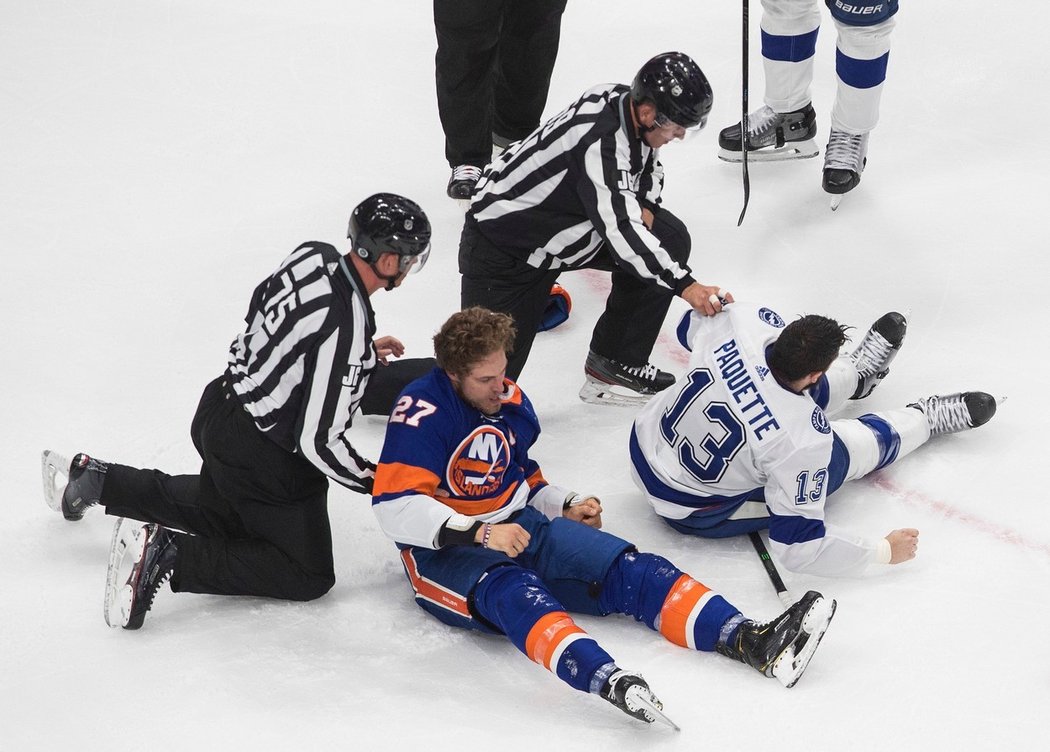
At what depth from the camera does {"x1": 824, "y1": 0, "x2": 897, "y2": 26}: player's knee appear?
3.99 meters

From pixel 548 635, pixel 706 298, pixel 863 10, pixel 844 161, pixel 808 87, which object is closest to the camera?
pixel 548 635

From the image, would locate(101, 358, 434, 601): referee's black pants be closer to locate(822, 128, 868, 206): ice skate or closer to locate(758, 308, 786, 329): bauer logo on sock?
locate(758, 308, 786, 329): bauer logo on sock

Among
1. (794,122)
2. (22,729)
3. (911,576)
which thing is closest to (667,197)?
(794,122)

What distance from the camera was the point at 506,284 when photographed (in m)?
3.61

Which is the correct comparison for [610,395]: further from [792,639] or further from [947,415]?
[792,639]

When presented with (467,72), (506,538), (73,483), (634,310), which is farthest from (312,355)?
(467,72)

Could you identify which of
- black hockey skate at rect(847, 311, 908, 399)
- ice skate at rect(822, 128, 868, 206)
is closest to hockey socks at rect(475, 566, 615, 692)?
black hockey skate at rect(847, 311, 908, 399)

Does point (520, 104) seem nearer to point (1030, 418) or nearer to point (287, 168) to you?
point (287, 168)

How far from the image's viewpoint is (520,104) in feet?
15.2

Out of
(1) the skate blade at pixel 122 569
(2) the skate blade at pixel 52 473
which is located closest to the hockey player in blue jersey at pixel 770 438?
(1) the skate blade at pixel 122 569

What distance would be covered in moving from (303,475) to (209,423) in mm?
251

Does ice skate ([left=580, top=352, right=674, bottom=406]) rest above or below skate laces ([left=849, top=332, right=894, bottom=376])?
below

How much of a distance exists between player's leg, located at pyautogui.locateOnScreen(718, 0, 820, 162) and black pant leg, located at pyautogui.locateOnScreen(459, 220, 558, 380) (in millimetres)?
1365

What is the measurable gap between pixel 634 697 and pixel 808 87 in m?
2.74
